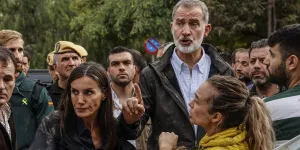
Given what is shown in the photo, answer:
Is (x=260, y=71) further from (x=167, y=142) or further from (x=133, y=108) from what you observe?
(x=133, y=108)

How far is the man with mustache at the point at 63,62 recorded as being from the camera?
23.3 feet

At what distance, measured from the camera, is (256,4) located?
71.5 ft

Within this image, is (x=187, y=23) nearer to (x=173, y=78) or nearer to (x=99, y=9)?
(x=173, y=78)

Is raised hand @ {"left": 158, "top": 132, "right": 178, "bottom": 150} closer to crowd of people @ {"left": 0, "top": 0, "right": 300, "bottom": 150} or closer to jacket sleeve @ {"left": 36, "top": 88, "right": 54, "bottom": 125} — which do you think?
crowd of people @ {"left": 0, "top": 0, "right": 300, "bottom": 150}

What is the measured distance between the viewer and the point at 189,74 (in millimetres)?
5117

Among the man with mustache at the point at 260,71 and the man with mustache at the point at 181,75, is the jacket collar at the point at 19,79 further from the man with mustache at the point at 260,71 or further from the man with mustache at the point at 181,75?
the man with mustache at the point at 260,71

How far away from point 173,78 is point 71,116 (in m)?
1.01

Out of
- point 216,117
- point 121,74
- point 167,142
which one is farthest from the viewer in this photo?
point 121,74

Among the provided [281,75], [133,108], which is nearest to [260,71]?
[281,75]

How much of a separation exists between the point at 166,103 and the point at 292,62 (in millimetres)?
1079

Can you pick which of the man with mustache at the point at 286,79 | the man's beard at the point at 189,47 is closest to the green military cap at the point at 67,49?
the man's beard at the point at 189,47

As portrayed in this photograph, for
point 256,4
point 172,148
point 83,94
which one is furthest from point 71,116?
point 256,4

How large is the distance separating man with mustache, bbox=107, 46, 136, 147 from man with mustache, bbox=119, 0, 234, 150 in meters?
1.69

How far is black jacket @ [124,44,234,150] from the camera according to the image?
16.1 feet
